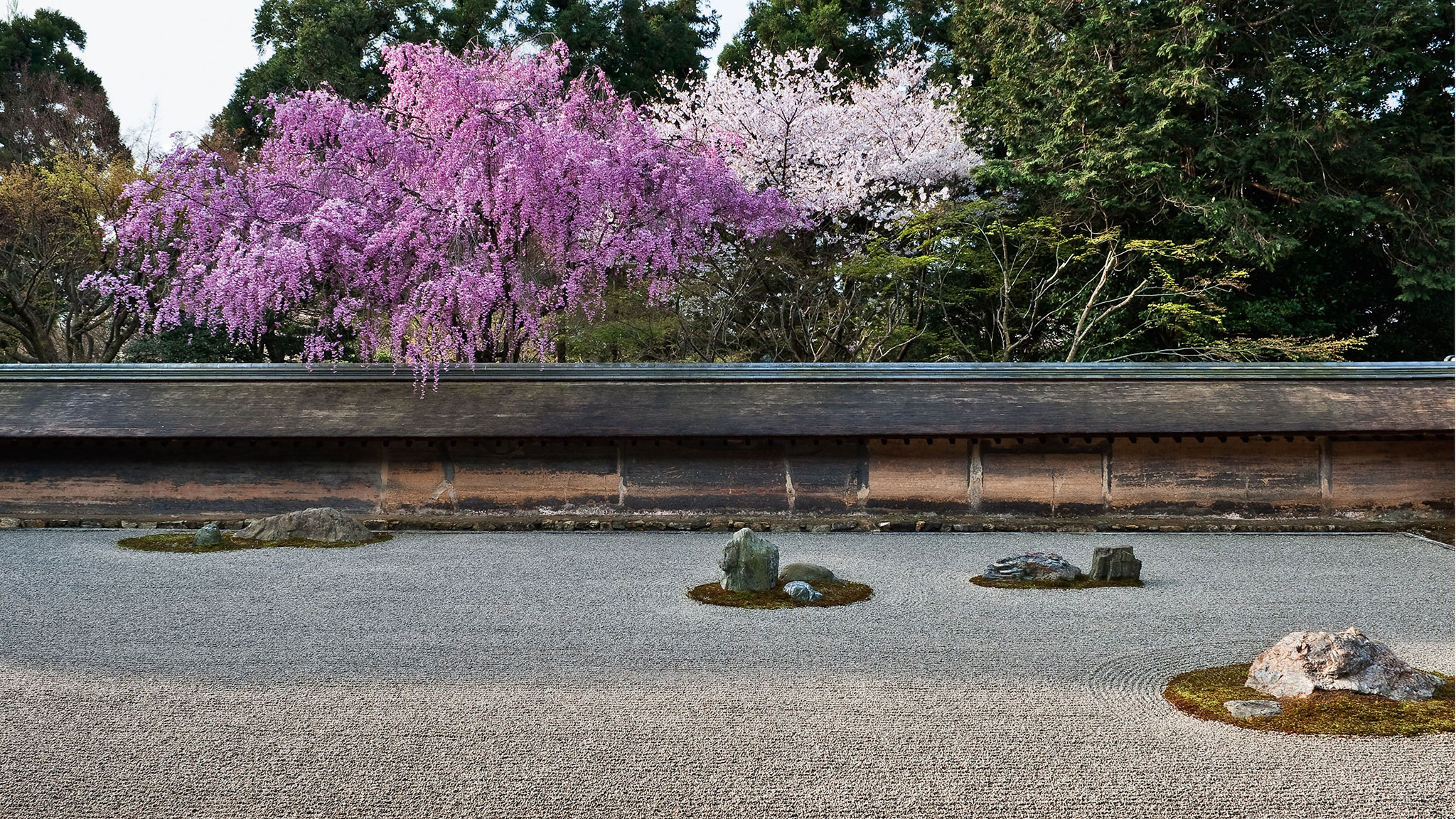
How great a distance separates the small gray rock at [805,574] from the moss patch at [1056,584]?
1129mm

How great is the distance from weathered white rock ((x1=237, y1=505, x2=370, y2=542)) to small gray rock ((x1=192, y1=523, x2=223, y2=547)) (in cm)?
27

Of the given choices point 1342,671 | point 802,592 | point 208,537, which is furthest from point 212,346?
point 1342,671

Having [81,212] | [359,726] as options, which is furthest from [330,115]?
[359,726]

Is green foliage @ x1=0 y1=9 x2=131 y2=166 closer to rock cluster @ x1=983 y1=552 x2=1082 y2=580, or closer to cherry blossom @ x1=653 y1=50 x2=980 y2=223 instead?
cherry blossom @ x1=653 y1=50 x2=980 y2=223

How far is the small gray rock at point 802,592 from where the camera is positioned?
24.1 ft

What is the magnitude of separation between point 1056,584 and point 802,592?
2072 mm

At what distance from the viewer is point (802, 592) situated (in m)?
7.39

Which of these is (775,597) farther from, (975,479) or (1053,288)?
(1053,288)

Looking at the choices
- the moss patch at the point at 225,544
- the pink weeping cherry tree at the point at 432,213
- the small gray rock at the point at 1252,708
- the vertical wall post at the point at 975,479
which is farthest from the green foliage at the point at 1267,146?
the small gray rock at the point at 1252,708

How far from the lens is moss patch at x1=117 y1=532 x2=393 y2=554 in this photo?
972 cm

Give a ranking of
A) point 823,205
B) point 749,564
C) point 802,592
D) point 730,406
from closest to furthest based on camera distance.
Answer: point 802,592 → point 749,564 → point 730,406 → point 823,205

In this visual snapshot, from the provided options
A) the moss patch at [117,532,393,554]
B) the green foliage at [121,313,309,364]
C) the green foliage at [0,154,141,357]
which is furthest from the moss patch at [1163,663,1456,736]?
the green foliage at [0,154,141,357]

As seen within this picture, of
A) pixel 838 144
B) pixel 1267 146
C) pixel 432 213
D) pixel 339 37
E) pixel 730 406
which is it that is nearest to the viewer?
pixel 730 406

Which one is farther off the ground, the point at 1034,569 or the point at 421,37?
the point at 421,37
